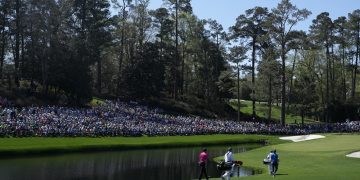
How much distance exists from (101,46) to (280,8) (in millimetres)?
29662

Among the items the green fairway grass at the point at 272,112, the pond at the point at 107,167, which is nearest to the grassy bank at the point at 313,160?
the pond at the point at 107,167

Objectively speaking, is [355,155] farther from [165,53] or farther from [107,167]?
[165,53]

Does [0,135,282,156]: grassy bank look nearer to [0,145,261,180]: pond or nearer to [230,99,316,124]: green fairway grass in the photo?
[0,145,261,180]: pond

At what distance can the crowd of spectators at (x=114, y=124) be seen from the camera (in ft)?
145

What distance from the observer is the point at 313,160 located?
35.0 metres

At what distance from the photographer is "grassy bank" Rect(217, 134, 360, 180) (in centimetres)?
2696

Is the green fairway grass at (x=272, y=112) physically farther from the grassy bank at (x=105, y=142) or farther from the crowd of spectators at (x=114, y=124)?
the grassy bank at (x=105, y=142)

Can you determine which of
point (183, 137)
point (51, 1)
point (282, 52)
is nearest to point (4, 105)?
point (51, 1)

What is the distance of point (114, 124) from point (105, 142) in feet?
22.6

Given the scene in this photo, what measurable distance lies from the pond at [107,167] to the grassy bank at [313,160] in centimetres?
307

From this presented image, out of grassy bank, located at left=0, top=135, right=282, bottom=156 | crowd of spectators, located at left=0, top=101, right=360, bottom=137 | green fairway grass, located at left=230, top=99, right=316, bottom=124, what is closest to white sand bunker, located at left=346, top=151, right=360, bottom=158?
grassy bank, located at left=0, top=135, right=282, bottom=156

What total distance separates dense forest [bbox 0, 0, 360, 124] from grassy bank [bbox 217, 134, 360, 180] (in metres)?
28.4

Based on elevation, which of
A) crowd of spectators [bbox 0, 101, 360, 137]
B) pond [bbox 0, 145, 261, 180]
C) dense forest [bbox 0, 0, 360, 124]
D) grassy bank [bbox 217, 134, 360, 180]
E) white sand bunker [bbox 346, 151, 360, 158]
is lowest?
pond [bbox 0, 145, 261, 180]

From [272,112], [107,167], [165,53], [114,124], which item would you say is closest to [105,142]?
[114,124]
